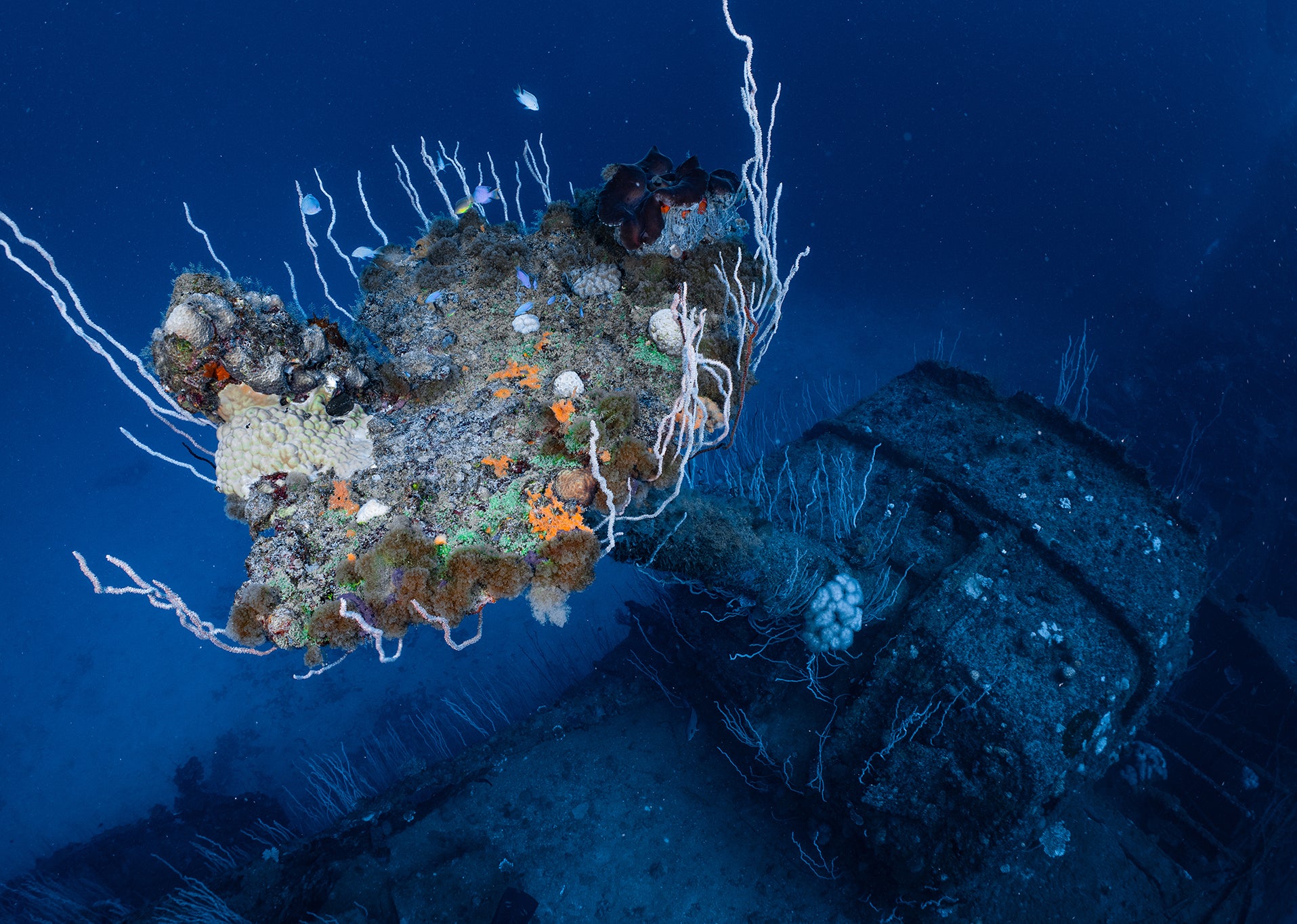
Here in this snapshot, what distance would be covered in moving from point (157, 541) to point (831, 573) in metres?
21.3

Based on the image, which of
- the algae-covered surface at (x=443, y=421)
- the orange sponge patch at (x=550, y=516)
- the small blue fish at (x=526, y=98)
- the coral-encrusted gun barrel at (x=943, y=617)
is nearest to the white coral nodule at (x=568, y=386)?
the algae-covered surface at (x=443, y=421)

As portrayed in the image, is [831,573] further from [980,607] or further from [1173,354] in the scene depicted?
[1173,354]

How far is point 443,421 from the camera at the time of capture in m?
3.82

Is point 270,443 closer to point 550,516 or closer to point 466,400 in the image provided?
point 466,400

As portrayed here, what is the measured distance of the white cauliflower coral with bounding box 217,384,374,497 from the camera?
11.0 feet

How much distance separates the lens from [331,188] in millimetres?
28719

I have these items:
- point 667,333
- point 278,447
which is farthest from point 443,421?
point 667,333

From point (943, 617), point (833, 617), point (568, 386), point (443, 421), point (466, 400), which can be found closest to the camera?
point (568, 386)

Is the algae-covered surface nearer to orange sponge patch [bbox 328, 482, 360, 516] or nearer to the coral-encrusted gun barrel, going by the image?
orange sponge patch [bbox 328, 482, 360, 516]

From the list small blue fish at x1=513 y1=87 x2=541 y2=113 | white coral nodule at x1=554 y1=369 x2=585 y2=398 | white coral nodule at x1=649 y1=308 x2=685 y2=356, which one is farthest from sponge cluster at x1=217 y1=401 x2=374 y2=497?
small blue fish at x1=513 y1=87 x2=541 y2=113

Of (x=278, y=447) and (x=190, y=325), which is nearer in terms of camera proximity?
(x=190, y=325)

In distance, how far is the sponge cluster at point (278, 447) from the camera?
131 inches

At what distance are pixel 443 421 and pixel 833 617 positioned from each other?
12.4 ft

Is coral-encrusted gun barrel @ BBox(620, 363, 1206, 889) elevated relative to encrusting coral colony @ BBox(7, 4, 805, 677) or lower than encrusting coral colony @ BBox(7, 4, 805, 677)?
lower
